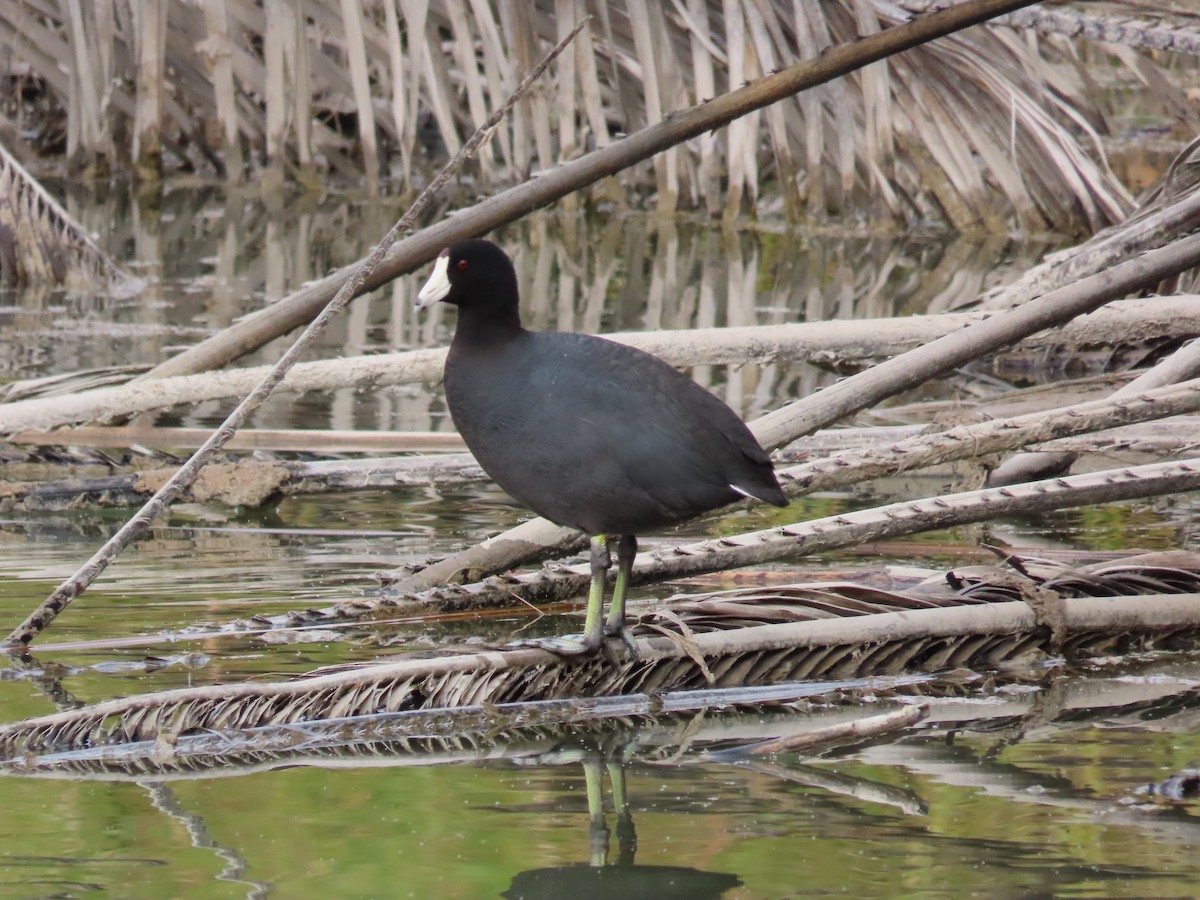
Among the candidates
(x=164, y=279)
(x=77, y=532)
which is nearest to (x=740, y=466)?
(x=77, y=532)

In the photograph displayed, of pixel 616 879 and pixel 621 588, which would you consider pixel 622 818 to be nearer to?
pixel 616 879

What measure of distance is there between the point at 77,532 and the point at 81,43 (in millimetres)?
6388

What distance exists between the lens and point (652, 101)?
8609 mm

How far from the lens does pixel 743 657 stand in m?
3.61

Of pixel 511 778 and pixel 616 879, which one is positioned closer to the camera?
pixel 616 879

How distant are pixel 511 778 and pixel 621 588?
2.47 ft

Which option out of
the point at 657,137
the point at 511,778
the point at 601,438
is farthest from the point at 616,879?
the point at 657,137

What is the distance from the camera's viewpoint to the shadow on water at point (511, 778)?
262 centimetres

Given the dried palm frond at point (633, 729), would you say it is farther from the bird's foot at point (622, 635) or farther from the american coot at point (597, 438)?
the american coot at point (597, 438)

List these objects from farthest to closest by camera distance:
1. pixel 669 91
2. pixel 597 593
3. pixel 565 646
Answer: pixel 669 91
pixel 597 593
pixel 565 646

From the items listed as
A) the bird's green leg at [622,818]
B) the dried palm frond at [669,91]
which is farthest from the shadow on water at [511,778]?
the dried palm frond at [669,91]

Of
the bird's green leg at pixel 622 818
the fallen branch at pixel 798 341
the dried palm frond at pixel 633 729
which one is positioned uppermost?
the fallen branch at pixel 798 341

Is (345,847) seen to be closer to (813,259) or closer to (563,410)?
(563,410)

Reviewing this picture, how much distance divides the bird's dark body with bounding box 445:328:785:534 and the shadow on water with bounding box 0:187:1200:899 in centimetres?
41
